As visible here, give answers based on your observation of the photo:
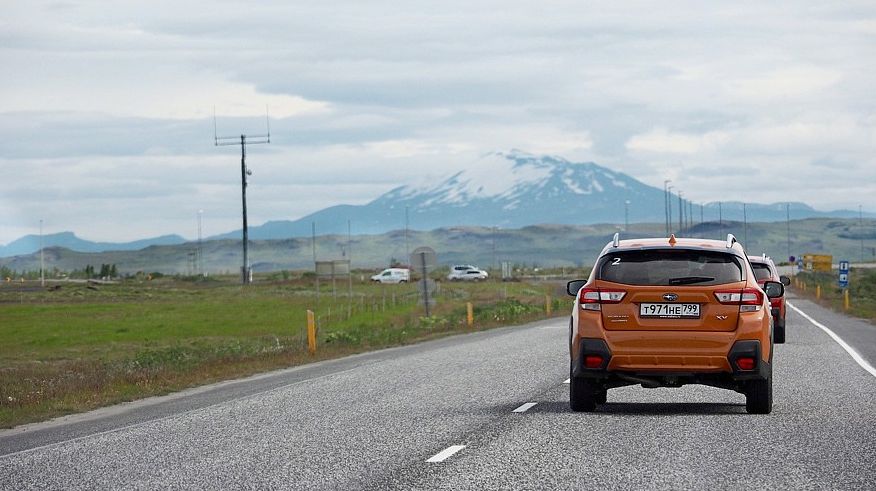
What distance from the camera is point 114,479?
38.1 ft

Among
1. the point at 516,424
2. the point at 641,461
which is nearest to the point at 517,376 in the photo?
the point at 516,424

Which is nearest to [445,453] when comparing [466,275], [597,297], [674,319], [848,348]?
[597,297]

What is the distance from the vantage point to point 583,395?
1565cm

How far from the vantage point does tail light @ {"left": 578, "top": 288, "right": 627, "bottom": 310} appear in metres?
14.8

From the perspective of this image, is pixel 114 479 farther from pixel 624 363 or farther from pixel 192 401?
pixel 192 401

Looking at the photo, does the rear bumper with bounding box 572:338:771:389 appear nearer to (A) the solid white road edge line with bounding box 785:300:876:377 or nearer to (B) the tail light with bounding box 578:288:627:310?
(B) the tail light with bounding box 578:288:627:310

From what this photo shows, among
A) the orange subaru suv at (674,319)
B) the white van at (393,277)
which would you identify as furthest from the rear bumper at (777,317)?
the white van at (393,277)

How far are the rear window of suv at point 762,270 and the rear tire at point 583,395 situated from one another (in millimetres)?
16465

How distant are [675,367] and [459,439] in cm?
268

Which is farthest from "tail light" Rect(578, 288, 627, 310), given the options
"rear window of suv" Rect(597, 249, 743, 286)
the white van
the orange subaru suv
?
the white van

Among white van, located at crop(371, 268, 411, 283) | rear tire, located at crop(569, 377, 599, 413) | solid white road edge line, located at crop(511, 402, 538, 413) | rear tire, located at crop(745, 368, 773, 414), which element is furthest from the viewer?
white van, located at crop(371, 268, 411, 283)

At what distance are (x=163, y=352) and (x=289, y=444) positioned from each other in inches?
895

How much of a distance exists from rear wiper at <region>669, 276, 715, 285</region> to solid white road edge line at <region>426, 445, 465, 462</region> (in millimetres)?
3283

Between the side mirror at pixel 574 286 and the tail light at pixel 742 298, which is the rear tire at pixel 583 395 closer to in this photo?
the side mirror at pixel 574 286
